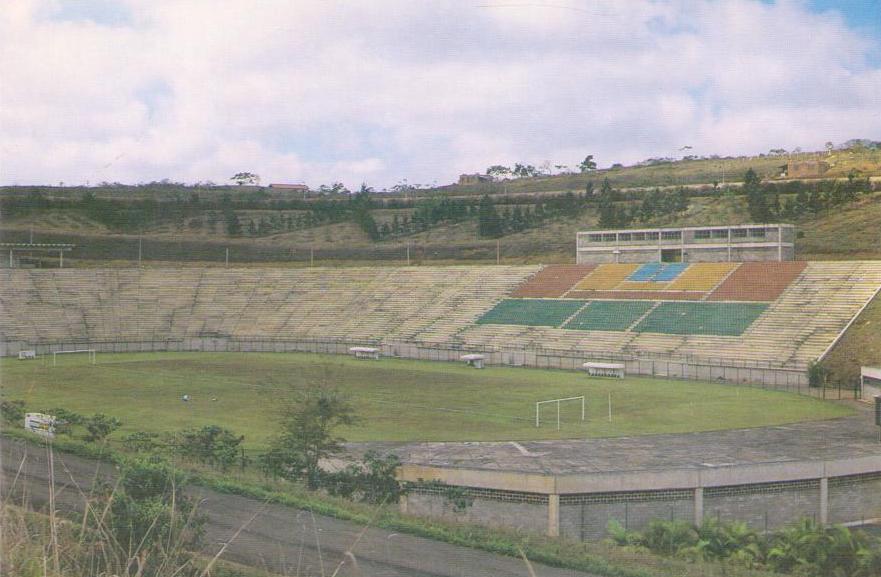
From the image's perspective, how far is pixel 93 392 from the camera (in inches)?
1362

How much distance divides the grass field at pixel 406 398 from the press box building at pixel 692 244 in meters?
18.7

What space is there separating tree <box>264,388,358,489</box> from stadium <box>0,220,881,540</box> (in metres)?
1.87

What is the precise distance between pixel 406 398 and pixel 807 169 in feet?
254

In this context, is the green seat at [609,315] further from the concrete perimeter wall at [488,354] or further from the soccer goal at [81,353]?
the soccer goal at [81,353]

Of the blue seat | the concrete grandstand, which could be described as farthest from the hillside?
the concrete grandstand

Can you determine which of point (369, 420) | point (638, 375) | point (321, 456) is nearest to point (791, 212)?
point (638, 375)

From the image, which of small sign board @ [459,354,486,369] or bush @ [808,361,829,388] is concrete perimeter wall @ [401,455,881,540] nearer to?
bush @ [808,361,829,388]

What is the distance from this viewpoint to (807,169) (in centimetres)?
9694

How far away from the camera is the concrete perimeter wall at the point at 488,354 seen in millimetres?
38969

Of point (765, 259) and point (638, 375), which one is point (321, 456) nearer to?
point (638, 375)

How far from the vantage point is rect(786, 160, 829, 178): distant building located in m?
Answer: 95.2

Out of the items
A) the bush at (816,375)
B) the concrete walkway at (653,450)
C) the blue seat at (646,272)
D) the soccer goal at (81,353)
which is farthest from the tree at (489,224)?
the concrete walkway at (653,450)

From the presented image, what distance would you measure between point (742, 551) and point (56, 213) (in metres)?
85.2

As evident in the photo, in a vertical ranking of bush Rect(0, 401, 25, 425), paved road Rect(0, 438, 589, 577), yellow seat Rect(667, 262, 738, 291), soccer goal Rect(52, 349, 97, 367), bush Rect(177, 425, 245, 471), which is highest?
yellow seat Rect(667, 262, 738, 291)
